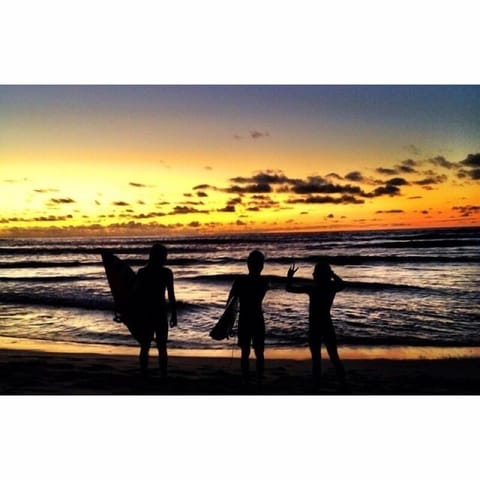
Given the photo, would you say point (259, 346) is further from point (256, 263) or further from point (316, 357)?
point (256, 263)

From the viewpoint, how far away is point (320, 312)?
24.5 ft

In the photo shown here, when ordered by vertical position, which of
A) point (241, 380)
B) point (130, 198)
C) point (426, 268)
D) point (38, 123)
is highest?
point (38, 123)

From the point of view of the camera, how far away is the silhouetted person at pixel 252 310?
737 cm

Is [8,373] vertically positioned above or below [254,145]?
below

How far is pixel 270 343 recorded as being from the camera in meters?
7.41

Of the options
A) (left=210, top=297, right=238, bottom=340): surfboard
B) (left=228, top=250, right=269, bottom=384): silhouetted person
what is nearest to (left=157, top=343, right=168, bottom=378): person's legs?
(left=210, top=297, right=238, bottom=340): surfboard

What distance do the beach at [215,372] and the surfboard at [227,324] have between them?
0.12 m

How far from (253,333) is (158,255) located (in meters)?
0.87

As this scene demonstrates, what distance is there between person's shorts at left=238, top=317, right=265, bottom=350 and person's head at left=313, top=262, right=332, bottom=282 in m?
0.53

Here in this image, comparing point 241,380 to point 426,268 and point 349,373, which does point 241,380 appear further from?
point 426,268

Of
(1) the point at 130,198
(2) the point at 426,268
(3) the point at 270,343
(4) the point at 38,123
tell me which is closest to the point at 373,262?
(2) the point at 426,268

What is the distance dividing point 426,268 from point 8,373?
9.95 feet

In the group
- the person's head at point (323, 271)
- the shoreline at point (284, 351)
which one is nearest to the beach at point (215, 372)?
the shoreline at point (284, 351)

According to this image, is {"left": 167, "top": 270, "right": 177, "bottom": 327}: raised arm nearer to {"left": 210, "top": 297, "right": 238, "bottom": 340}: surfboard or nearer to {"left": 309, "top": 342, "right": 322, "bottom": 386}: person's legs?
{"left": 210, "top": 297, "right": 238, "bottom": 340}: surfboard
